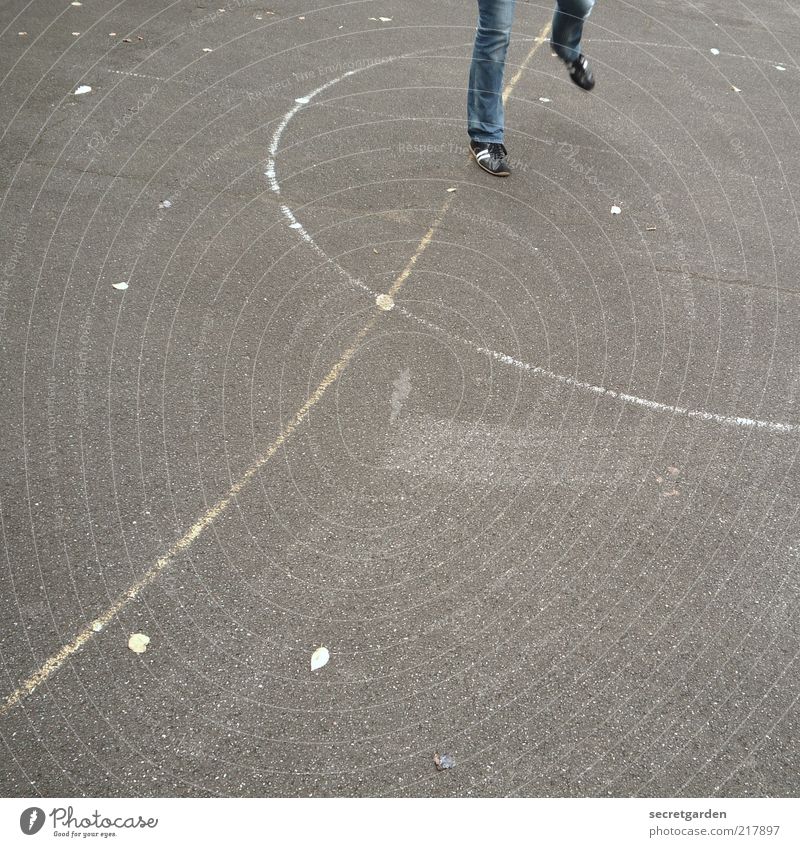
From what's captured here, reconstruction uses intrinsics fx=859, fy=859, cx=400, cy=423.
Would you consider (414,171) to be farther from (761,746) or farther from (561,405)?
(761,746)

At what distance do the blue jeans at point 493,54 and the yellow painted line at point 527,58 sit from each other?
0.92 metres

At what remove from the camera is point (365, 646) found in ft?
9.60

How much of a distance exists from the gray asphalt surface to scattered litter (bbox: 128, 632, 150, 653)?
1.1 inches

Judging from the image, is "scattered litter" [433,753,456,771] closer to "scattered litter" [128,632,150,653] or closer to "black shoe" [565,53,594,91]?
"scattered litter" [128,632,150,653]

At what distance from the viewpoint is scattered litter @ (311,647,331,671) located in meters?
2.85

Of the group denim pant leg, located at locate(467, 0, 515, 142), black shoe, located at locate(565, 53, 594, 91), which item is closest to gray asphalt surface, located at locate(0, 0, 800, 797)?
denim pant leg, located at locate(467, 0, 515, 142)

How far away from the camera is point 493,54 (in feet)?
18.3

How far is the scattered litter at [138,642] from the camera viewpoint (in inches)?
112

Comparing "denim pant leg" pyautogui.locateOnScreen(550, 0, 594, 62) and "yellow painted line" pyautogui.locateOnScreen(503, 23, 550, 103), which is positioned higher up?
"denim pant leg" pyautogui.locateOnScreen(550, 0, 594, 62)
